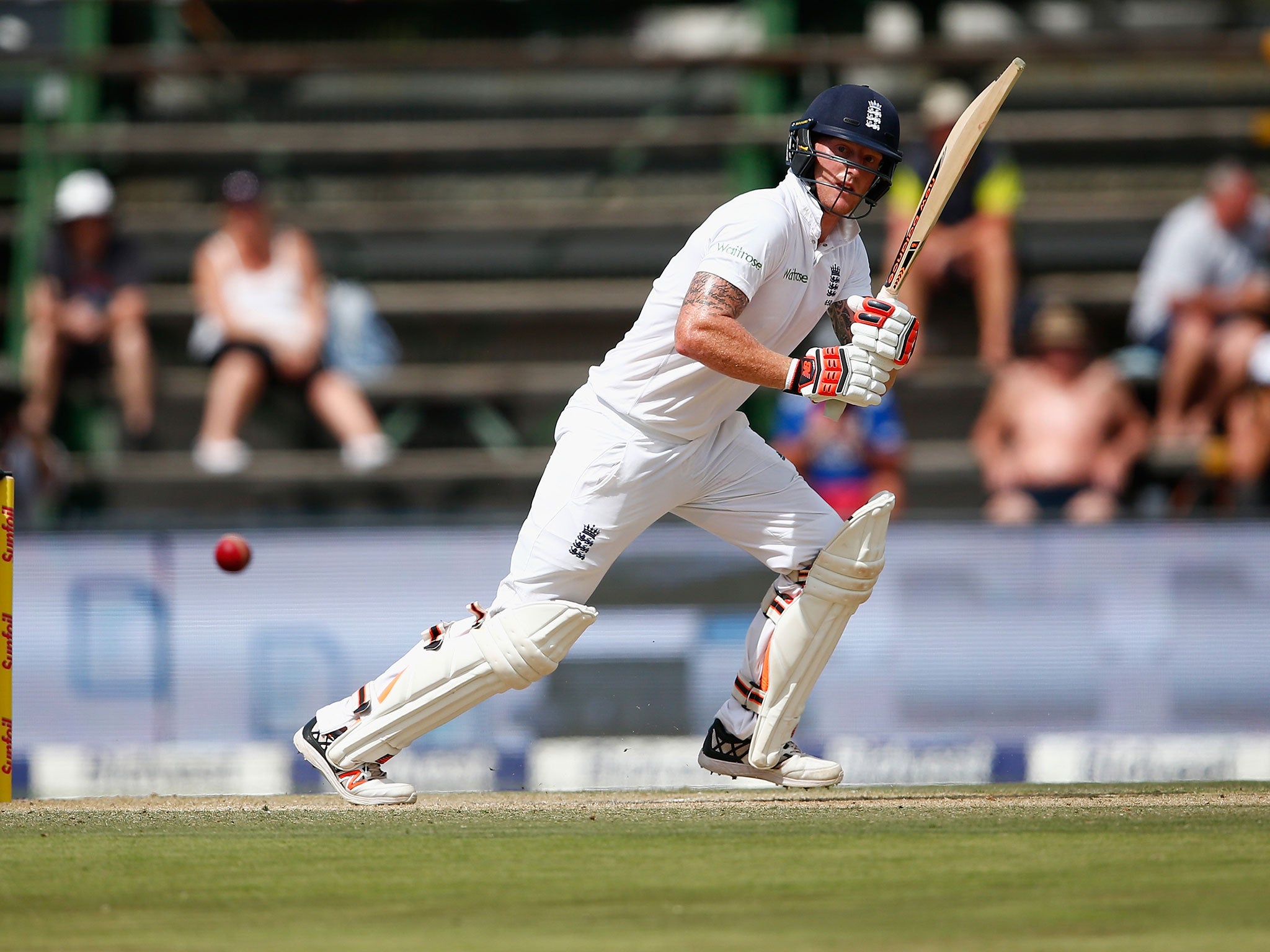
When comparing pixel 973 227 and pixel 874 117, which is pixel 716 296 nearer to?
pixel 874 117

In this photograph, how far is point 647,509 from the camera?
448cm

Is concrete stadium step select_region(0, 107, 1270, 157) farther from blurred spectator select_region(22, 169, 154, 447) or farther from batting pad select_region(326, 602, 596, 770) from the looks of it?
batting pad select_region(326, 602, 596, 770)

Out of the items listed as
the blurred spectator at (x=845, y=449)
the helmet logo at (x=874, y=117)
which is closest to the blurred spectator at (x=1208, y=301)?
the blurred spectator at (x=845, y=449)

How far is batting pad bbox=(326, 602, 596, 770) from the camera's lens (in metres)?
4.41

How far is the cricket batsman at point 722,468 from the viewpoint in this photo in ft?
14.0

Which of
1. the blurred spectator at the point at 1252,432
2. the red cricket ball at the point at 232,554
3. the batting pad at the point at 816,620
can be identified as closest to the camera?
the batting pad at the point at 816,620

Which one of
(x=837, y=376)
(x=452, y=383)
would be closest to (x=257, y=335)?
(x=452, y=383)

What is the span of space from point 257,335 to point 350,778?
427 cm

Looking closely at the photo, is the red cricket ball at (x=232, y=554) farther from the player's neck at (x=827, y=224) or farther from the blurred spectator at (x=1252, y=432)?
the blurred spectator at (x=1252, y=432)

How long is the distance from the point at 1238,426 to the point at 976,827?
4573 millimetres

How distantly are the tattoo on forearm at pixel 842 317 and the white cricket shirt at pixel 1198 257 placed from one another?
420 centimetres

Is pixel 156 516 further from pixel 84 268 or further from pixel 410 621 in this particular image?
pixel 84 268

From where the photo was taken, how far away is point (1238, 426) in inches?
314

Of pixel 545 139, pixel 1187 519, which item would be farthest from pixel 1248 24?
pixel 1187 519
